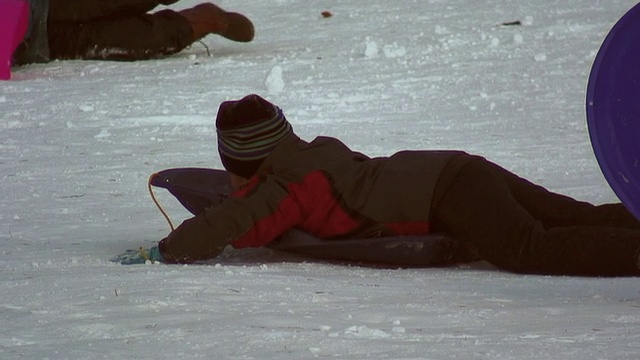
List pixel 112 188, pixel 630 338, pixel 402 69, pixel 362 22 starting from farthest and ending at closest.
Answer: pixel 362 22 → pixel 402 69 → pixel 112 188 → pixel 630 338

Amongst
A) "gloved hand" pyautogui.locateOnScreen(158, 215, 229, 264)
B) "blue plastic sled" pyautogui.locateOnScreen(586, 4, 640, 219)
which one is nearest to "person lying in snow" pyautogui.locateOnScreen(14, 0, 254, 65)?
"gloved hand" pyautogui.locateOnScreen(158, 215, 229, 264)

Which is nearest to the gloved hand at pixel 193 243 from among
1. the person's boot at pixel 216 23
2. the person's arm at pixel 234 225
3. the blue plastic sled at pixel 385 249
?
the person's arm at pixel 234 225

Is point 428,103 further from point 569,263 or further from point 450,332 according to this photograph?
point 450,332

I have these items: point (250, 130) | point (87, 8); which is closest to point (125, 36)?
point (87, 8)

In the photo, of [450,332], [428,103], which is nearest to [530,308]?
[450,332]

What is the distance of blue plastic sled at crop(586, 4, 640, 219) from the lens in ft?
11.4

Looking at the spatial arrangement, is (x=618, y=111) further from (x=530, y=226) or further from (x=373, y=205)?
(x=373, y=205)

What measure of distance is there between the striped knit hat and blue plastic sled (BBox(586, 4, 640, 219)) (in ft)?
3.93

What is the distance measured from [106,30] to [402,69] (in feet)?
6.73

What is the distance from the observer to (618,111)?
3.55 meters

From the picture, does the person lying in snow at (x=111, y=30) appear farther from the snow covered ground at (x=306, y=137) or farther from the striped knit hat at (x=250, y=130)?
the striped knit hat at (x=250, y=130)

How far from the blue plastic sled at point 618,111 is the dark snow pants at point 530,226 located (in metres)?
0.55

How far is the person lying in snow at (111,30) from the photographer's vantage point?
9305mm

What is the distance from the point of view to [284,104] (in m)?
7.58
